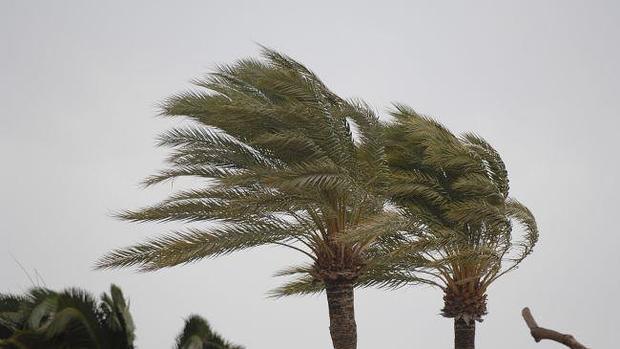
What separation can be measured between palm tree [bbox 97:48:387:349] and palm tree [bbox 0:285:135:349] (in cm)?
380

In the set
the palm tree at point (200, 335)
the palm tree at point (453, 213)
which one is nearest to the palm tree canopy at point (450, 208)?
the palm tree at point (453, 213)

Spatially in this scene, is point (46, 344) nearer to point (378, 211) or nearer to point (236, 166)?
point (236, 166)

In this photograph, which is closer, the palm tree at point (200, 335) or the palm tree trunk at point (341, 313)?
the palm tree at point (200, 335)

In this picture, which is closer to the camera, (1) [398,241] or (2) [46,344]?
(2) [46,344]

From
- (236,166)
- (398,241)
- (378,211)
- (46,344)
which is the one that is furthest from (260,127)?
(46,344)

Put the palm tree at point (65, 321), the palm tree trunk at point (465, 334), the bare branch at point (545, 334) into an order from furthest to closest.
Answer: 1. the palm tree trunk at point (465, 334)
2. the bare branch at point (545, 334)
3. the palm tree at point (65, 321)

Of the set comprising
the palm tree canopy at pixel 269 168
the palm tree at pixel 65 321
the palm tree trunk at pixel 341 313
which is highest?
the palm tree canopy at pixel 269 168

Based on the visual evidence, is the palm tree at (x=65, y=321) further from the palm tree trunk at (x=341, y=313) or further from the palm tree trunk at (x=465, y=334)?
the palm tree trunk at (x=465, y=334)

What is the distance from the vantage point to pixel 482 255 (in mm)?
22000

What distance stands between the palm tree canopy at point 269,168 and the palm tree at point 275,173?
25mm

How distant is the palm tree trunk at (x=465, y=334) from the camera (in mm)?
23609

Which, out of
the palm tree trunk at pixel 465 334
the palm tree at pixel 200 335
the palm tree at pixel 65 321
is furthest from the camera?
the palm tree trunk at pixel 465 334

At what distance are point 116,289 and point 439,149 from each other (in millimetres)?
8902

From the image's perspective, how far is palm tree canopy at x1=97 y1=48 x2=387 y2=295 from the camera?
2000 centimetres
